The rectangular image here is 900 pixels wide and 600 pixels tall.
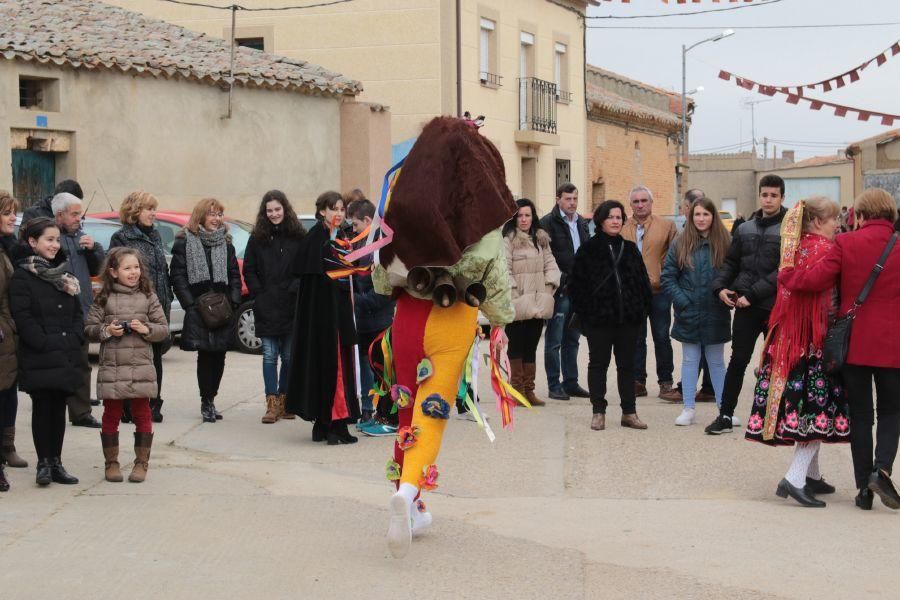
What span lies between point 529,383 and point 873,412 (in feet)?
15.0

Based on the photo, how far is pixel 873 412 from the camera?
23.0 feet

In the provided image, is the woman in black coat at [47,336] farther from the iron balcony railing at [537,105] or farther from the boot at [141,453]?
the iron balcony railing at [537,105]

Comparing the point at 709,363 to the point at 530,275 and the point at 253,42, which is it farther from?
the point at 253,42

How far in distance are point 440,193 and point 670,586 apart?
6.95ft

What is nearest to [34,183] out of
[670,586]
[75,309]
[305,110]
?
[305,110]

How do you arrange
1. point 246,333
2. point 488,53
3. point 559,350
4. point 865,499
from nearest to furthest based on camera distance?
1. point 865,499
2. point 559,350
3. point 246,333
4. point 488,53

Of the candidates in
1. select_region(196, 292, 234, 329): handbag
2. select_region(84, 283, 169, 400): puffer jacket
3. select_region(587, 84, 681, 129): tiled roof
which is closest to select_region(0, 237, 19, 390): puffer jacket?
select_region(84, 283, 169, 400): puffer jacket

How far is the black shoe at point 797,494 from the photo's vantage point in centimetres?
714

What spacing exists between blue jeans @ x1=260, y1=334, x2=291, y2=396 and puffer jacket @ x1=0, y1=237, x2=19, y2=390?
2891 mm

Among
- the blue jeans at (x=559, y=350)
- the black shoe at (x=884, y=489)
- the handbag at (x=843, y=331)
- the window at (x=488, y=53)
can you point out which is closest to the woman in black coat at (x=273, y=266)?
the blue jeans at (x=559, y=350)

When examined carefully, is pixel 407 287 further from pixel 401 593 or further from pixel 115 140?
pixel 115 140

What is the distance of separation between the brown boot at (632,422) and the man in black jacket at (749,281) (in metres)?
0.55

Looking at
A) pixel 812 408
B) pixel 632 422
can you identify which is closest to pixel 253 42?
pixel 632 422

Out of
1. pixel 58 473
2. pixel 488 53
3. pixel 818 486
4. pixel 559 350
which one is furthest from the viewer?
pixel 488 53
